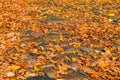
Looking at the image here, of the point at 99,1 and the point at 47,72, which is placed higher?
the point at 99,1

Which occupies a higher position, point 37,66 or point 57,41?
point 57,41

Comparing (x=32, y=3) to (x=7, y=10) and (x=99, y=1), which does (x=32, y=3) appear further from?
(x=99, y=1)

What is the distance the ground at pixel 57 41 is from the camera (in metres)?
5.95

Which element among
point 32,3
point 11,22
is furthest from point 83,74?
point 32,3

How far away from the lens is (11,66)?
19.5 ft

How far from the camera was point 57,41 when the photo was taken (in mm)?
7523

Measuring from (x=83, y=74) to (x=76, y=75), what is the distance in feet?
0.62

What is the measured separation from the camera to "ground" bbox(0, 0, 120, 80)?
5953 mm

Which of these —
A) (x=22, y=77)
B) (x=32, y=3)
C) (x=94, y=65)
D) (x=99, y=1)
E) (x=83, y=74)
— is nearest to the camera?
(x=22, y=77)

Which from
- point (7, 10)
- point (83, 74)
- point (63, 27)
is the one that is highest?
point (7, 10)

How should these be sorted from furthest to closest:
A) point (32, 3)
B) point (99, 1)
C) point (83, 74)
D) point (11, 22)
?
1. point (99, 1)
2. point (32, 3)
3. point (11, 22)
4. point (83, 74)

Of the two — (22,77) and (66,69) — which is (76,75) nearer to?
(66,69)

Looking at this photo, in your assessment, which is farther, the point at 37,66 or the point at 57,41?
the point at 57,41

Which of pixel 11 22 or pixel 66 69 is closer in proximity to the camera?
pixel 66 69
